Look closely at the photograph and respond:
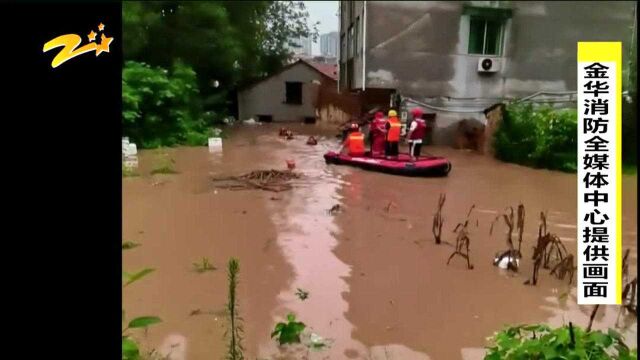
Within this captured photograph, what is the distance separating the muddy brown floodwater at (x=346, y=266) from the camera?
3.88 metres

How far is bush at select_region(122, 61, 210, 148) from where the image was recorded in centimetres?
1466

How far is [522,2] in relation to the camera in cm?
1427

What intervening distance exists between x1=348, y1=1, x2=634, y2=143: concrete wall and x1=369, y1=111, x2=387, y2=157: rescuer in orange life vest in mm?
3101

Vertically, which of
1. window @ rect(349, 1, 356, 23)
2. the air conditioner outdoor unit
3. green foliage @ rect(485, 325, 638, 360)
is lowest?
green foliage @ rect(485, 325, 638, 360)

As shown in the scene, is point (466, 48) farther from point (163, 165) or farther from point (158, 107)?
point (158, 107)

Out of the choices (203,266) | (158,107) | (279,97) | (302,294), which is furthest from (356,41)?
(302,294)

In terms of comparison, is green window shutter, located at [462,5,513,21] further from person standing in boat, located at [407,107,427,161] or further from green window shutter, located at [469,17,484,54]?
person standing in boat, located at [407,107,427,161]

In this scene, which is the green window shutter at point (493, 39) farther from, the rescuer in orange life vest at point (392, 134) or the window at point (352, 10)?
the rescuer in orange life vest at point (392, 134)

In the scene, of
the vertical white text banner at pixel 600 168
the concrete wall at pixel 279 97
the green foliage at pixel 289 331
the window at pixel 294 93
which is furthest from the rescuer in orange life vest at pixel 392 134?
the window at pixel 294 93

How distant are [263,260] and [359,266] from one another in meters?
1.00

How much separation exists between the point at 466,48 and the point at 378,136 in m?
5.38

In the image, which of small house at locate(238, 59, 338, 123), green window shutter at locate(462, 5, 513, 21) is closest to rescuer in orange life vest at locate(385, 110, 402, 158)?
green window shutter at locate(462, 5, 513, 21)
